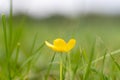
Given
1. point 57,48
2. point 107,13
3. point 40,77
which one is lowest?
point 107,13

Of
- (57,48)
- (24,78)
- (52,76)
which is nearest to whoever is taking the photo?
(57,48)

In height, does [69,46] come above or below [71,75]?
above

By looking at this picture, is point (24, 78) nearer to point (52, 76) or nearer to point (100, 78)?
point (52, 76)

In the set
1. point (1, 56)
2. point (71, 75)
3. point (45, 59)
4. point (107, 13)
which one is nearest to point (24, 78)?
point (71, 75)

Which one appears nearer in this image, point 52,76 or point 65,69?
point 65,69

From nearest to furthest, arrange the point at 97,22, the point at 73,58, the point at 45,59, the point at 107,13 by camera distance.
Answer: the point at 73,58 → the point at 45,59 → the point at 97,22 → the point at 107,13

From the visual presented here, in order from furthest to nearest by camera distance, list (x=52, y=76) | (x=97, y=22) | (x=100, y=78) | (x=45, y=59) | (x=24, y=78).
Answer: (x=97, y=22)
(x=45, y=59)
(x=52, y=76)
(x=24, y=78)
(x=100, y=78)

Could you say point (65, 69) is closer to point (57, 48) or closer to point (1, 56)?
point (57, 48)

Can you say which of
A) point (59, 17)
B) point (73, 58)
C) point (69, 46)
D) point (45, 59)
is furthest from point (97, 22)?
point (69, 46)

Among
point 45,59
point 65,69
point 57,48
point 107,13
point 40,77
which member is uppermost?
point 57,48
